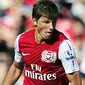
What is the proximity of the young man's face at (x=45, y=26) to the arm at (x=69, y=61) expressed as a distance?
0.19m

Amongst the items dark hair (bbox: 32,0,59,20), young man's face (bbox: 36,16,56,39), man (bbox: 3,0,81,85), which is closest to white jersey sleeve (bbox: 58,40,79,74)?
man (bbox: 3,0,81,85)

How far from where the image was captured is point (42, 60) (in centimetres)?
537

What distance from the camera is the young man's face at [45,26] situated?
202 inches

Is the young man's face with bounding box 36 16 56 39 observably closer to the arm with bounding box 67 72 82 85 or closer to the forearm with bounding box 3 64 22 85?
the arm with bounding box 67 72 82 85

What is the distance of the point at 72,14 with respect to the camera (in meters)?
11.1

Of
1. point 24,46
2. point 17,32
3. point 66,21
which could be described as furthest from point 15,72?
point 66,21

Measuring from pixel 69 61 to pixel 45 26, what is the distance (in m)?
0.44

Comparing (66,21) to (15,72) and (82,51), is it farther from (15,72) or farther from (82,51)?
(15,72)

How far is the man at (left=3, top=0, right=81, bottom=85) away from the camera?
17.0 ft

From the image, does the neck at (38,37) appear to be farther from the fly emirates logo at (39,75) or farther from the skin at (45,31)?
the fly emirates logo at (39,75)

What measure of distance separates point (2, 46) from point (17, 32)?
428 mm

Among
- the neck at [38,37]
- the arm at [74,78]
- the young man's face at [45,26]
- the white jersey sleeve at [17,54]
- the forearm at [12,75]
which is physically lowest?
the forearm at [12,75]

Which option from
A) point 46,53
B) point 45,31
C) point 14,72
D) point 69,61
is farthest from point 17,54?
point 69,61

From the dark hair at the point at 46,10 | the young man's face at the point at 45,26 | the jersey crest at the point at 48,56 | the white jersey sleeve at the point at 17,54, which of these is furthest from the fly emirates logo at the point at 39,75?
the dark hair at the point at 46,10
